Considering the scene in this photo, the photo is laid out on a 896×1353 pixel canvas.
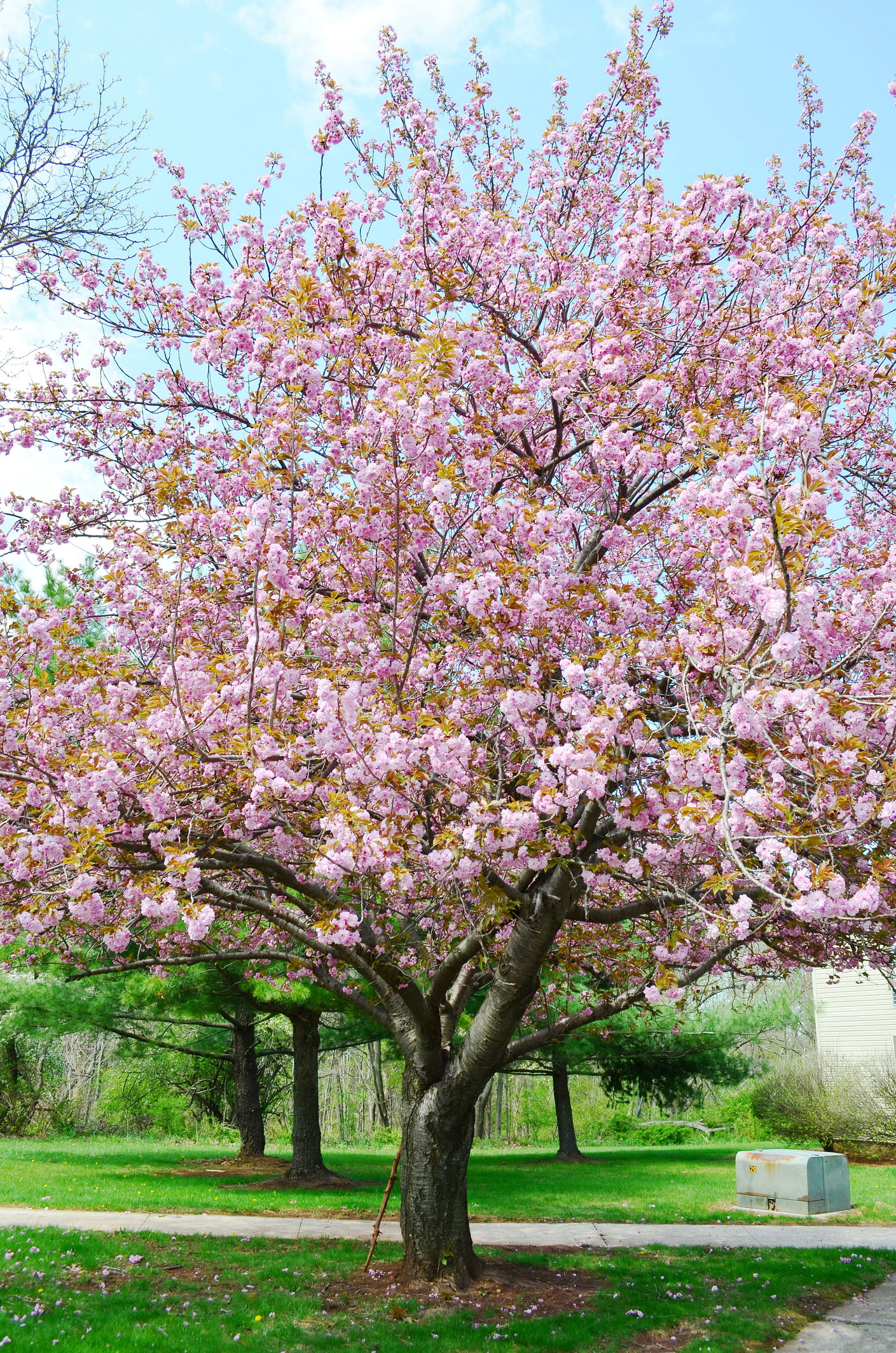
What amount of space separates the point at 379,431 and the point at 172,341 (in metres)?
2.77

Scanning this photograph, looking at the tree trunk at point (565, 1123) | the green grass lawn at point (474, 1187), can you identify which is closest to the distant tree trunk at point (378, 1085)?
the green grass lawn at point (474, 1187)

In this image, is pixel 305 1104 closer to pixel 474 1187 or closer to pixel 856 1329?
pixel 474 1187

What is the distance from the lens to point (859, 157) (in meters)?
8.08

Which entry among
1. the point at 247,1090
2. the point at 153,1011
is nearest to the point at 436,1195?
the point at 153,1011

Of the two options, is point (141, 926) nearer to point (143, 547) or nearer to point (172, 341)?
point (143, 547)

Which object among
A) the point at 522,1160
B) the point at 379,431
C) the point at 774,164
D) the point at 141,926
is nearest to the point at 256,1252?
the point at 141,926

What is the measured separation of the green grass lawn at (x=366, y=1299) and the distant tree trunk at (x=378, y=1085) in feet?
59.5

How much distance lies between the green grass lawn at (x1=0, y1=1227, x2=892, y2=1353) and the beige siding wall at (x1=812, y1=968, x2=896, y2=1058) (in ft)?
49.6

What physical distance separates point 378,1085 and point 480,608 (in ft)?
79.6

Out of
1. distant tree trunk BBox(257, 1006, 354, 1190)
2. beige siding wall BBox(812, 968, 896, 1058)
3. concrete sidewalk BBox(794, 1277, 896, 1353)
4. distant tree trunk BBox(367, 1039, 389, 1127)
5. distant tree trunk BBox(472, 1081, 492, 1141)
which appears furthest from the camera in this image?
distant tree trunk BBox(472, 1081, 492, 1141)

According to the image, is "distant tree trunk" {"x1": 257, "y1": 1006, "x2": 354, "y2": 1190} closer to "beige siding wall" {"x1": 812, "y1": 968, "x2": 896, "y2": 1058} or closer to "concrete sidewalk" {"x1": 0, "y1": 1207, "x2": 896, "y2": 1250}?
"concrete sidewalk" {"x1": 0, "y1": 1207, "x2": 896, "y2": 1250}

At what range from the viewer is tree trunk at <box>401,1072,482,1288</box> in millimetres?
7305

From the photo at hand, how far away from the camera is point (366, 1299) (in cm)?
691

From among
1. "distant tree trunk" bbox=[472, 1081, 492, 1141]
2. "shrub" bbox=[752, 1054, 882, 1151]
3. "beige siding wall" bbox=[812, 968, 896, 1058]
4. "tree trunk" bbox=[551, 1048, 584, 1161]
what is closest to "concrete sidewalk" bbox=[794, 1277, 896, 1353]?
"tree trunk" bbox=[551, 1048, 584, 1161]
